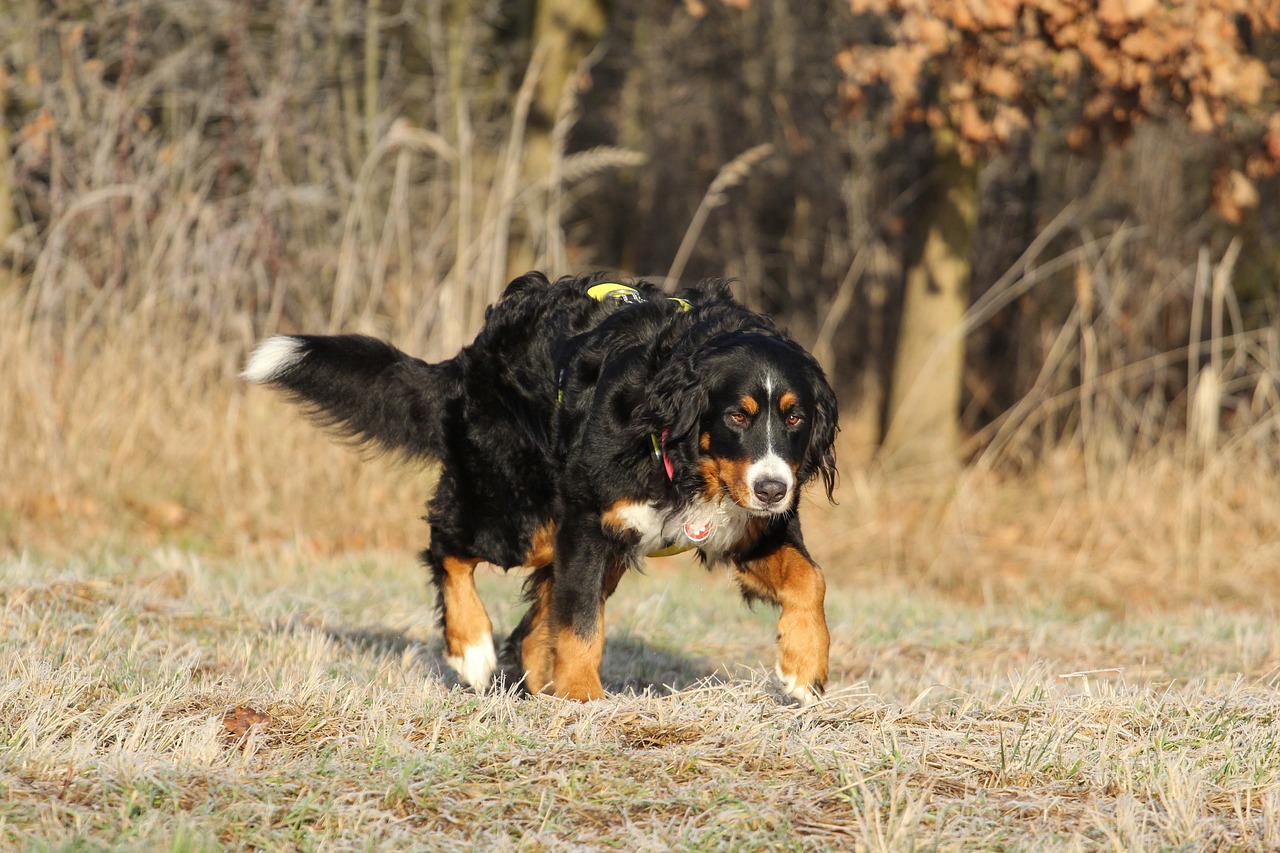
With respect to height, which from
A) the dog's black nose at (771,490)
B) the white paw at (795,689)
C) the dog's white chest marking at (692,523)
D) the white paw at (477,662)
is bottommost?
the white paw at (477,662)

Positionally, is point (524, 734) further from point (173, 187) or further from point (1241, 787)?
point (173, 187)

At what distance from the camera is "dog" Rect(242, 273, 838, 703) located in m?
3.95

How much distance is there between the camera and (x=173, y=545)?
7.54 m

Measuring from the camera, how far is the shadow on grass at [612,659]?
503cm

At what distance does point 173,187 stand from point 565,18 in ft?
13.9

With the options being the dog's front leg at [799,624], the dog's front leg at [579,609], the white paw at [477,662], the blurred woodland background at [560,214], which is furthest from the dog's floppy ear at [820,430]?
the blurred woodland background at [560,214]

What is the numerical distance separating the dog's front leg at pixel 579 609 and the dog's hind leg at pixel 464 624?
548 millimetres

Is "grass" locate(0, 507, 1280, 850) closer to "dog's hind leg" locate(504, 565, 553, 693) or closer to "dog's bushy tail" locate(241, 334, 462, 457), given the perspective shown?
"dog's hind leg" locate(504, 565, 553, 693)

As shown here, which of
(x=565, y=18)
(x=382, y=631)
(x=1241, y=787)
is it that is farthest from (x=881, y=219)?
(x=1241, y=787)

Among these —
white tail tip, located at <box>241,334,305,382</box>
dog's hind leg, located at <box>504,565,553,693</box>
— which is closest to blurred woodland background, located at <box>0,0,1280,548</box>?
white tail tip, located at <box>241,334,305,382</box>

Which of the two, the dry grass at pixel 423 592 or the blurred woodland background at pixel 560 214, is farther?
the blurred woodland background at pixel 560 214

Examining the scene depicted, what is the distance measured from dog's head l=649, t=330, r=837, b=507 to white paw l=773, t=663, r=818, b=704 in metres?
0.48

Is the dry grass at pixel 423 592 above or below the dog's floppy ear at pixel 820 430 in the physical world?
below

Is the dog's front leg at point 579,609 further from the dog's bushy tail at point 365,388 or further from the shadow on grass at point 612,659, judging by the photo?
the dog's bushy tail at point 365,388
